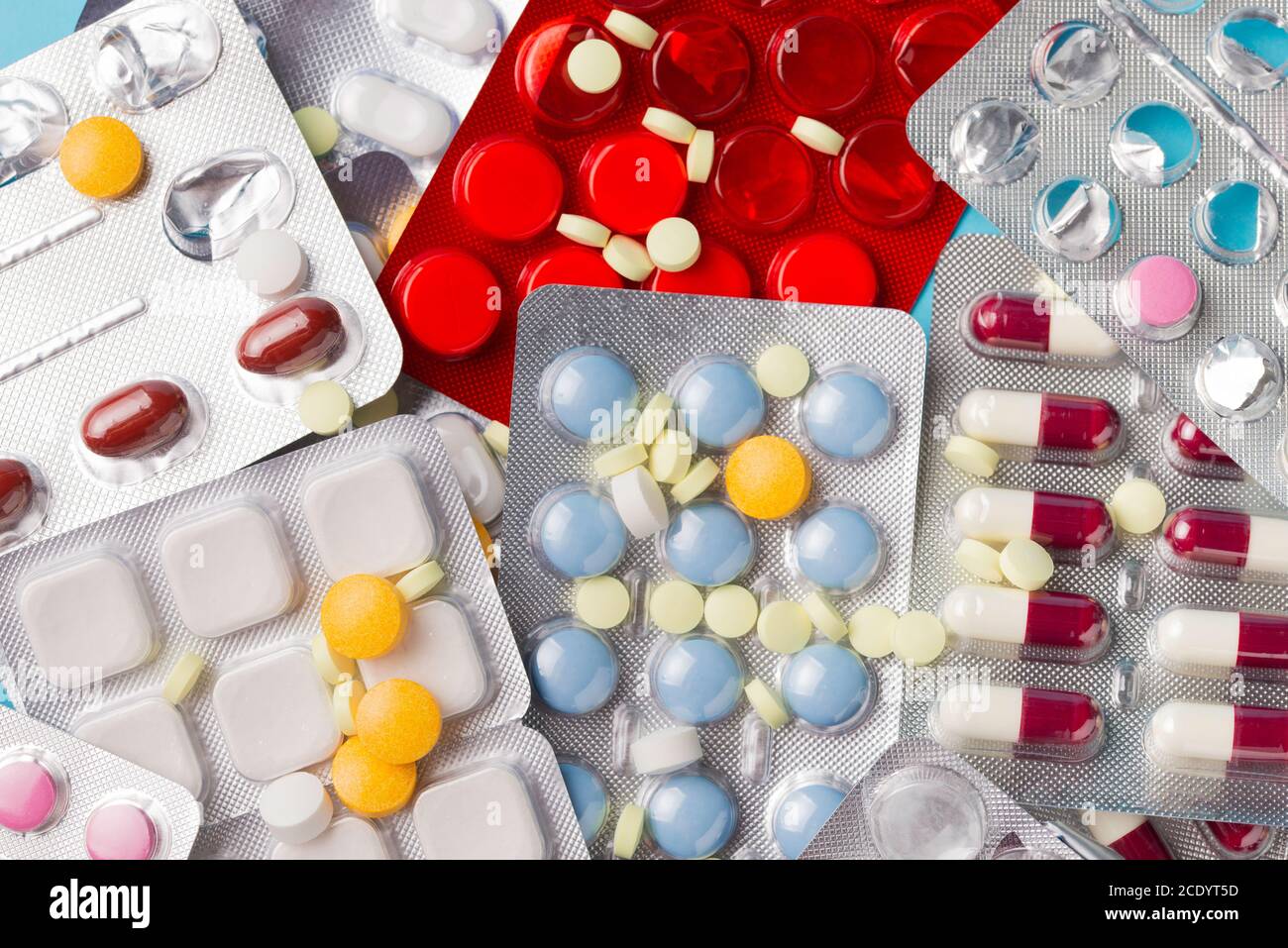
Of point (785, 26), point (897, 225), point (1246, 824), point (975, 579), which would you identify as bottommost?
point (1246, 824)

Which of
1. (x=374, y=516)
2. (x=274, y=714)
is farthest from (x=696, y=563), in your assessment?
(x=274, y=714)

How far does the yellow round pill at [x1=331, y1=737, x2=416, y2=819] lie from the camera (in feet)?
6.63

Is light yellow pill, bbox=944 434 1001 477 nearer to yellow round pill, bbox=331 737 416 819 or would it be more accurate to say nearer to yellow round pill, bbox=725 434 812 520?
yellow round pill, bbox=725 434 812 520

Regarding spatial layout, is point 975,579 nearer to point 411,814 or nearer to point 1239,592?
point 1239,592

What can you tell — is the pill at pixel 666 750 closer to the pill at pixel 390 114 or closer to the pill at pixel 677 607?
the pill at pixel 677 607

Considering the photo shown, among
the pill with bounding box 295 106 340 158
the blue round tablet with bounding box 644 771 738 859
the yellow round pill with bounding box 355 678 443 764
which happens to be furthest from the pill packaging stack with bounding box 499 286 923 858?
the pill with bounding box 295 106 340 158

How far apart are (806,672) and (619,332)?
72 cm

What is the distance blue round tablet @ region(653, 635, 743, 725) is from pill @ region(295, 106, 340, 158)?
118cm

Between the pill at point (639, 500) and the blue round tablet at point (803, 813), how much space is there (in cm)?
57

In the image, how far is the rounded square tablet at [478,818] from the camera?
2057mm

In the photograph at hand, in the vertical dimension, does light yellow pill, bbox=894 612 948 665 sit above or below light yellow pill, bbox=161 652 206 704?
above

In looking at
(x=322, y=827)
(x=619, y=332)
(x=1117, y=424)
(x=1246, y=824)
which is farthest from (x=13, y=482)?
(x=1246, y=824)

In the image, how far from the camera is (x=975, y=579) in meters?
2.15

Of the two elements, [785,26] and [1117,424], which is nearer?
[1117,424]
